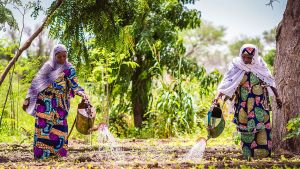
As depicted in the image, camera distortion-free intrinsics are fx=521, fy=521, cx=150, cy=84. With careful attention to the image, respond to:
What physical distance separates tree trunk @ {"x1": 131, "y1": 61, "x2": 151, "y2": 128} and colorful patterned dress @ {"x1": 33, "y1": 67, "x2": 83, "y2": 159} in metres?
5.75

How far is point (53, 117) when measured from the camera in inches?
277

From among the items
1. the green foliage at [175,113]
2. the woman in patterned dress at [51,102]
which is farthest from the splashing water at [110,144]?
the green foliage at [175,113]

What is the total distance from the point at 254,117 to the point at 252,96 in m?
0.27

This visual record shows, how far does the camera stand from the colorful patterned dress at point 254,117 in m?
6.60

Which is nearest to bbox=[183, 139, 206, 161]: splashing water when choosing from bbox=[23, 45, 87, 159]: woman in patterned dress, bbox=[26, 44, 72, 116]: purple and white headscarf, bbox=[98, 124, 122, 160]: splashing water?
bbox=[98, 124, 122, 160]: splashing water

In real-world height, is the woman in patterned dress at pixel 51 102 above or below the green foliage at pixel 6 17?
below

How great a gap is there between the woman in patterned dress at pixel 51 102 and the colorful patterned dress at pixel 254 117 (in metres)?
2.09

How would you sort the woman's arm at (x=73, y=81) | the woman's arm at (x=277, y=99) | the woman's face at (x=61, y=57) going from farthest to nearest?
1. the woman's arm at (x=73, y=81)
2. the woman's face at (x=61, y=57)
3. the woman's arm at (x=277, y=99)

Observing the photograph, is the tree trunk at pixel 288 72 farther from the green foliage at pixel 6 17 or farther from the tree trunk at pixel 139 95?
the tree trunk at pixel 139 95

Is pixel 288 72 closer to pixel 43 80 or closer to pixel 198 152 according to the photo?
pixel 198 152

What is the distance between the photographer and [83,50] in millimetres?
7574

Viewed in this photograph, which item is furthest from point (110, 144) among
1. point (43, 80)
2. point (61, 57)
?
point (61, 57)

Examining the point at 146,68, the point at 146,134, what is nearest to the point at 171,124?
the point at 146,134

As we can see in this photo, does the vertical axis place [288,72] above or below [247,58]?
below
